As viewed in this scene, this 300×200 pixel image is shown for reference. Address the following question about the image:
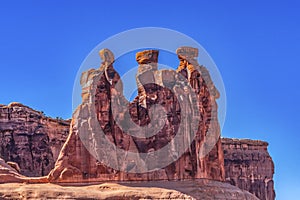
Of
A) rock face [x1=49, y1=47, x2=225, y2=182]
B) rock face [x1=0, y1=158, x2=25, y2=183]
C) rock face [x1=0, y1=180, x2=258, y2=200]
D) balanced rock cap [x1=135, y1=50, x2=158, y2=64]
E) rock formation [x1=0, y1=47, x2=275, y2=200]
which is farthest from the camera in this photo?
balanced rock cap [x1=135, y1=50, x2=158, y2=64]

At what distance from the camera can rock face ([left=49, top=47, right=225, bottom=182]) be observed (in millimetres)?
73812

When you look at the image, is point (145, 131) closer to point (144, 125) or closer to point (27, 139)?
point (144, 125)

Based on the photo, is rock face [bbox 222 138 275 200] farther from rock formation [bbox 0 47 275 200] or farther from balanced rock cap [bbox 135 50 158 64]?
balanced rock cap [bbox 135 50 158 64]

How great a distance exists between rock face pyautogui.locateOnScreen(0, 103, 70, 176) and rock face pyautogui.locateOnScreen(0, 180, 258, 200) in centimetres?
2781

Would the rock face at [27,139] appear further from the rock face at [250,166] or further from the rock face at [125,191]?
the rock face at [250,166]

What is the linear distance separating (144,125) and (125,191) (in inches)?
347

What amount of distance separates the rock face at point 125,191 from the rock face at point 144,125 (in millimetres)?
1681

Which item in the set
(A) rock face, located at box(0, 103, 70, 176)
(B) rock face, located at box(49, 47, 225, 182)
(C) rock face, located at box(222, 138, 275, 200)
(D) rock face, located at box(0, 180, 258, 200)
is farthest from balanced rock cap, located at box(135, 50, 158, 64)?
(C) rock face, located at box(222, 138, 275, 200)

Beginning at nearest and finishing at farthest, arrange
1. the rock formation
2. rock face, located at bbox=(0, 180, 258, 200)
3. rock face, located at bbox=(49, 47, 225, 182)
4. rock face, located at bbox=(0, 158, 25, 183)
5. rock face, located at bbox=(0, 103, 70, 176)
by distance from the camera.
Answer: rock face, located at bbox=(0, 180, 258, 200) → rock face, located at bbox=(0, 158, 25, 183) → the rock formation → rock face, located at bbox=(49, 47, 225, 182) → rock face, located at bbox=(0, 103, 70, 176)

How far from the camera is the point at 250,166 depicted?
127375 millimetres

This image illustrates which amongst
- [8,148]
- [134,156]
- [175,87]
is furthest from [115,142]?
[8,148]

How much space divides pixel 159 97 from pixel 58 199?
15.0 metres

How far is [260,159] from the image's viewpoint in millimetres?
128125

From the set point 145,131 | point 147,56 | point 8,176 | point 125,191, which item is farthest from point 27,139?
point 125,191
